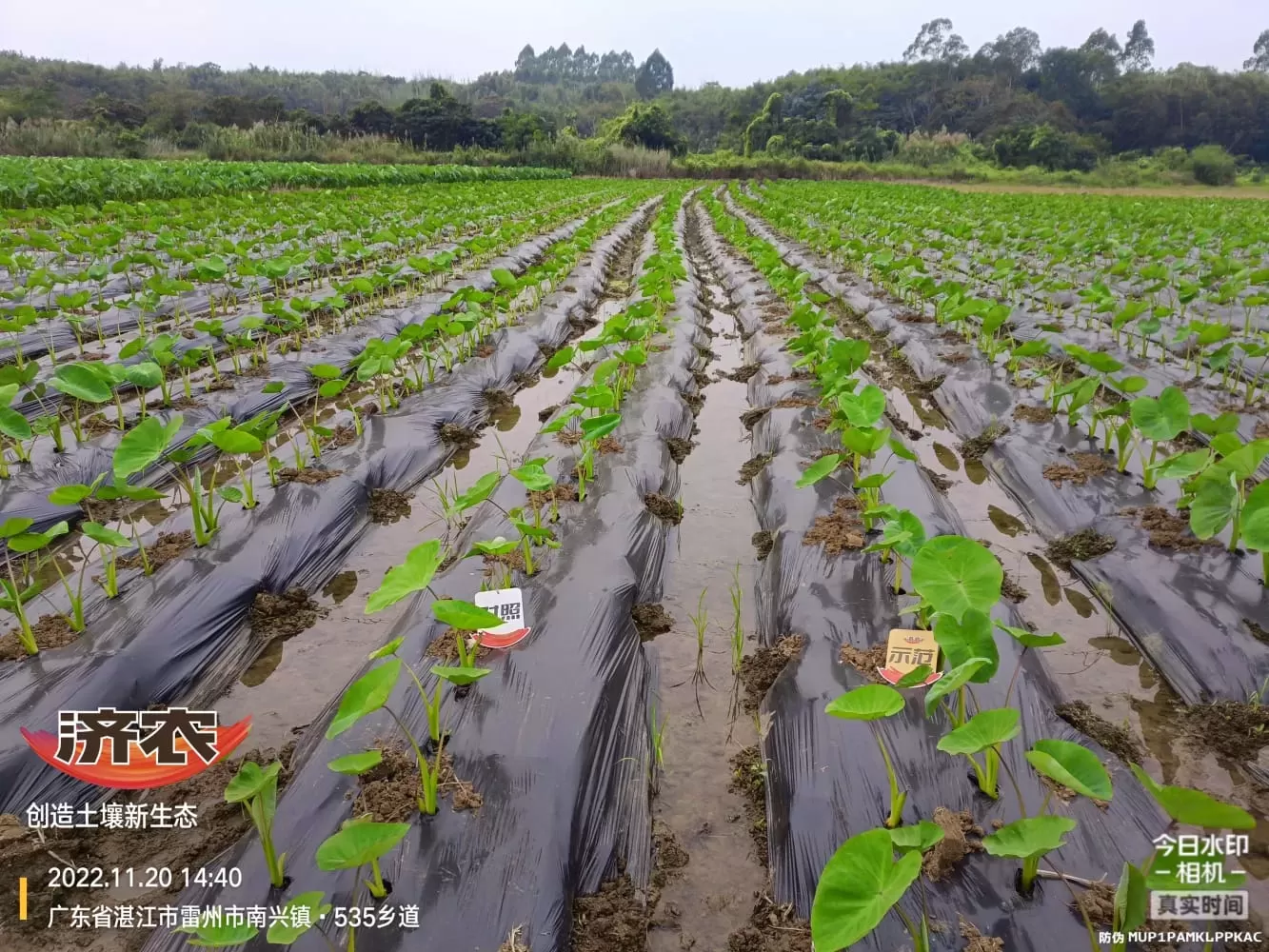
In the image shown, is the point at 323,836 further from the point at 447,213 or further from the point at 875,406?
the point at 447,213

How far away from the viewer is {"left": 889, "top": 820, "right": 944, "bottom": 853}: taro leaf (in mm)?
1413

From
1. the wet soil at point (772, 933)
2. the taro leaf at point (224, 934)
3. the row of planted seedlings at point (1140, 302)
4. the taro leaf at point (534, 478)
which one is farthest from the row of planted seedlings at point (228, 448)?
the row of planted seedlings at point (1140, 302)

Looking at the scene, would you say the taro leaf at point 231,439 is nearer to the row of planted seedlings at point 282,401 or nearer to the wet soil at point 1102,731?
the row of planted seedlings at point 282,401

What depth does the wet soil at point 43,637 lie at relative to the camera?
241cm

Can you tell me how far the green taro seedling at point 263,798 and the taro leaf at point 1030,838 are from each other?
1.51 metres

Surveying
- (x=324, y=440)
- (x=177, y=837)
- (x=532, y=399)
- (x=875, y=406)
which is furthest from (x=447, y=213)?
(x=177, y=837)

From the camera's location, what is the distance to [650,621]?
2904 mm

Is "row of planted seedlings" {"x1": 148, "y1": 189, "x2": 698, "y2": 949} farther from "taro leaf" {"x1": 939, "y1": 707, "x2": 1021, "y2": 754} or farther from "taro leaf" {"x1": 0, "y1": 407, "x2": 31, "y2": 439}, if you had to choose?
"taro leaf" {"x1": 0, "y1": 407, "x2": 31, "y2": 439}

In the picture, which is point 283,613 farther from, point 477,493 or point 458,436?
point 458,436

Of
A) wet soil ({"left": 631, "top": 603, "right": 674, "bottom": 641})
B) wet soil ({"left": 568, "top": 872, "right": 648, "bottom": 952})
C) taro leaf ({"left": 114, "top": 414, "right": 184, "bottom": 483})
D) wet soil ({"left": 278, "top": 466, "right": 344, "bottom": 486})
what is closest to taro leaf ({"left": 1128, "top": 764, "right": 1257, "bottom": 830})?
wet soil ({"left": 568, "top": 872, "right": 648, "bottom": 952})

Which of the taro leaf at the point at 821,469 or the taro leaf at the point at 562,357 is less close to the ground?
the taro leaf at the point at 562,357

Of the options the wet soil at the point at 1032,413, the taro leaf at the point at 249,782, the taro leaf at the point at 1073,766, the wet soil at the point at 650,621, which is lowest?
the wet soil at the point at 650,621

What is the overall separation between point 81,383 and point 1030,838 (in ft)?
12.4

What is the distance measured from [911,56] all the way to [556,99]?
1663 inches
